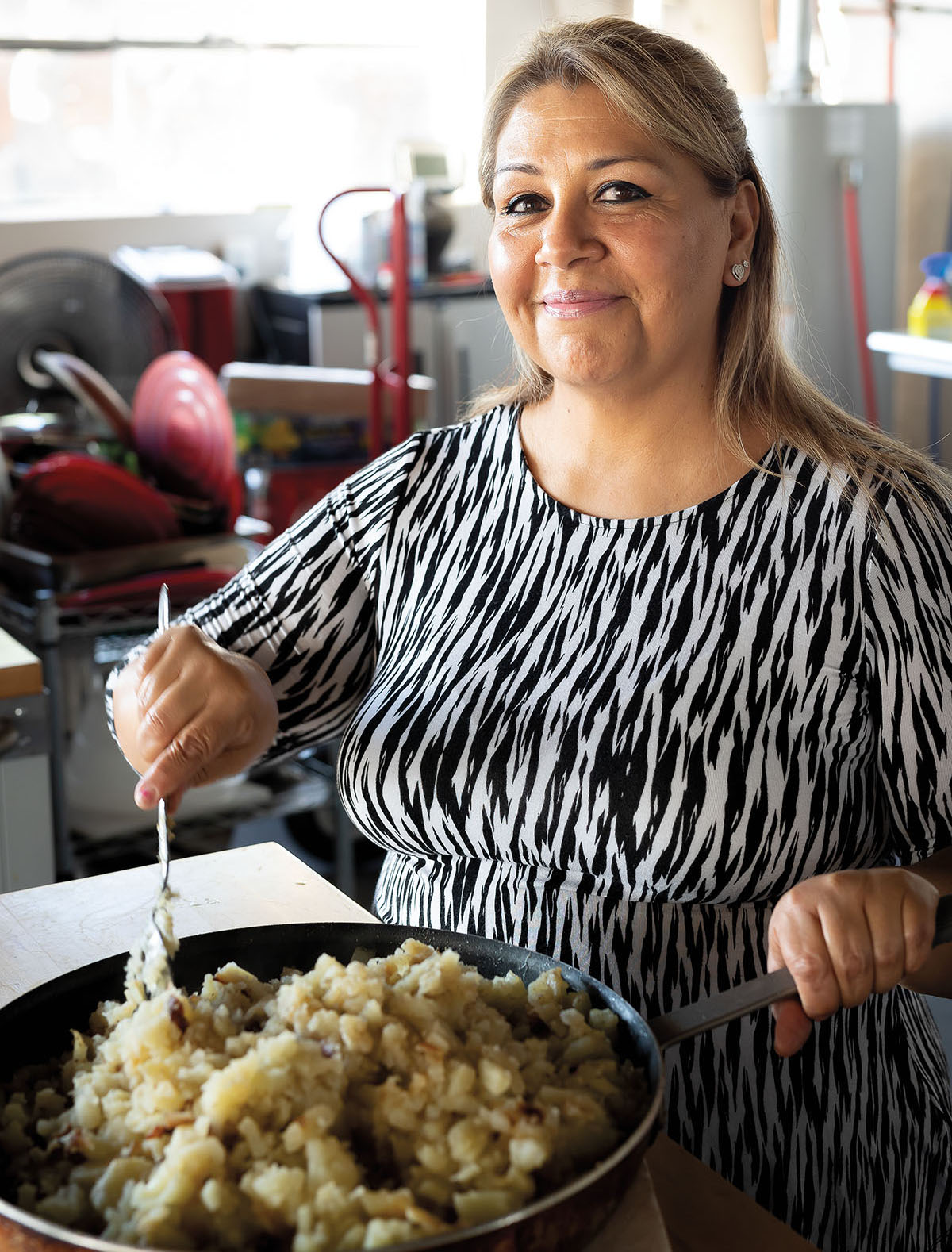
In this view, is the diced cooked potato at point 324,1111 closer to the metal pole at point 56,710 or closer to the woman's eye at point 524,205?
the woman's eye at point 524,205

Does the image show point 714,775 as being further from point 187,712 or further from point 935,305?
point 935,305

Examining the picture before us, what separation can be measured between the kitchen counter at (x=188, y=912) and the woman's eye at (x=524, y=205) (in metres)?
0.64

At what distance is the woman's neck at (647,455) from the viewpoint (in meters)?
1.33

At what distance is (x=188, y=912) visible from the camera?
125 centimetres

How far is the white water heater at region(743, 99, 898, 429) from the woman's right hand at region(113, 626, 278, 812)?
348 centimetres

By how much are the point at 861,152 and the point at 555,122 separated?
369 cm

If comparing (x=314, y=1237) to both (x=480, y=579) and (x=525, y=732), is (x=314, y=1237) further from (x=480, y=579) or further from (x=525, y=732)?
(x=480, y=579)

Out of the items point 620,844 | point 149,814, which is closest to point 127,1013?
point 620,844

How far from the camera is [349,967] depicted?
2.66ft

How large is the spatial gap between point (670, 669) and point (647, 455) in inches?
8.7

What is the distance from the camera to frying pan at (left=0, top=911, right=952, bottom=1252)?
0.64 m

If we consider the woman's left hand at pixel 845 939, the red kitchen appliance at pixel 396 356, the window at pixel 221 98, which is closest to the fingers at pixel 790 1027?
the woman's left hand at pixel 845 939

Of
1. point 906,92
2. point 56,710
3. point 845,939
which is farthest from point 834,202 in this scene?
point 845,939

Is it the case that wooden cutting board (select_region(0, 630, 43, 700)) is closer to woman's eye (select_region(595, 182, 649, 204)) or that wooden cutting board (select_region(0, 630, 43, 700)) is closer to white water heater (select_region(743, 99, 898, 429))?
woman's eye (select_region(595, 182, 649, 204))
